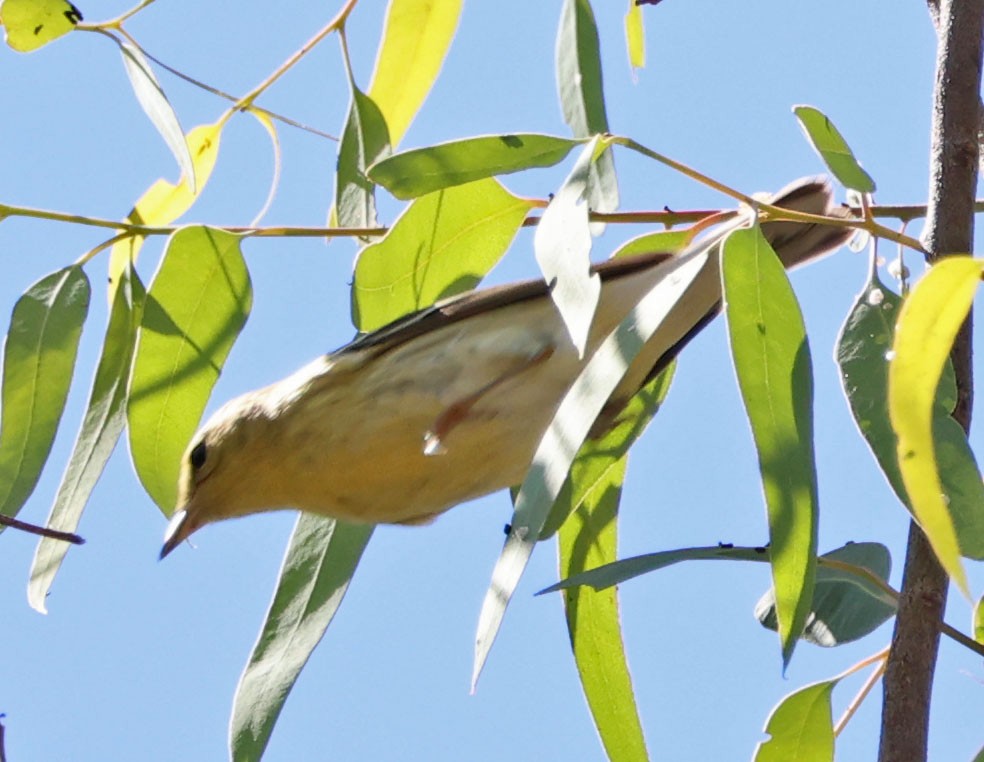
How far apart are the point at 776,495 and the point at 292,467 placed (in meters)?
1.44

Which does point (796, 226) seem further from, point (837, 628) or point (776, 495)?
point (776, 495)

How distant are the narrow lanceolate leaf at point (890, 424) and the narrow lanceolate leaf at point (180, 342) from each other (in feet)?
3.39

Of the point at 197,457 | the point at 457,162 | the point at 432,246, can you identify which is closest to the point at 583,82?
the point at 432,246

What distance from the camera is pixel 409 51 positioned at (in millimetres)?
2848

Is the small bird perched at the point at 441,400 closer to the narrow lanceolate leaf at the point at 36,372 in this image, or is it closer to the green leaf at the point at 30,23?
the narrow lanceolate leaf at the point at 36,372

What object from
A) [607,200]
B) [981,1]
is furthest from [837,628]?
[981,1]

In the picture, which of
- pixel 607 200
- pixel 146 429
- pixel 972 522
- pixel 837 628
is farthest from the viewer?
pixel 146 429

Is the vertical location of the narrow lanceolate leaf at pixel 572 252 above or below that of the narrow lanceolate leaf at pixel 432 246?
below

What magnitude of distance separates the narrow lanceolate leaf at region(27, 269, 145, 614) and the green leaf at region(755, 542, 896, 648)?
3.79 ft

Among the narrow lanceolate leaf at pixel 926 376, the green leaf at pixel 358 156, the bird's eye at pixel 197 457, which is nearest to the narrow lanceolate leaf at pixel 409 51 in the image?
the green leaf at pixel 358 156

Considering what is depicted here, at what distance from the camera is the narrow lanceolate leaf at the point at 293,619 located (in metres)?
2.40

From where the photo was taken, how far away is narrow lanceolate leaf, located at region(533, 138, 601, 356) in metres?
1.72

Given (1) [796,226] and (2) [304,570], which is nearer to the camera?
(2) [304,570]

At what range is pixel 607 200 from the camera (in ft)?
7.91
